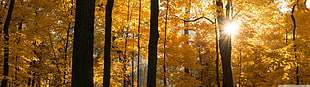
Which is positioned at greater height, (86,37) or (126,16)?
(126,16)

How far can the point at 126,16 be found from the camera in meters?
15.7

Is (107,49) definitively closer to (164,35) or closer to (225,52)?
(164,35)

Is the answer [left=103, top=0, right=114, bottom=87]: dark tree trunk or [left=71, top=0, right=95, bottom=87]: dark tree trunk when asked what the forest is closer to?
[left=103, top=0, right=114, bottom=87]: dark tree trunk

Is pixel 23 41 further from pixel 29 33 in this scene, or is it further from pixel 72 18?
pixel 72 18

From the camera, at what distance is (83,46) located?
251 inches

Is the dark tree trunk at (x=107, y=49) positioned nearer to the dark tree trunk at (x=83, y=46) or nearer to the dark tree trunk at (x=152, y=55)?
the dark tree trunk at (x=152, y=55)

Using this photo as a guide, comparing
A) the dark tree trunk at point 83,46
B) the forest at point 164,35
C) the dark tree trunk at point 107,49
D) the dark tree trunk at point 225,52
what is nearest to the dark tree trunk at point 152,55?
the forest at point 164,35

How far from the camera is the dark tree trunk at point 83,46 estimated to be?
6297mm

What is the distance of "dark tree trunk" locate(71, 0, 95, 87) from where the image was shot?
20.7ft

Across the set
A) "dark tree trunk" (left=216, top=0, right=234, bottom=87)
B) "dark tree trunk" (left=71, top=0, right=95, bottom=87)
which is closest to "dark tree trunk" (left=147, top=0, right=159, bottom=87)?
"dark tree trunk" (left=216, top=0, right=234, bottom=87)

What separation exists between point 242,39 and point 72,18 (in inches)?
424

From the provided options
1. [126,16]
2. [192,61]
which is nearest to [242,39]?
[192,61]

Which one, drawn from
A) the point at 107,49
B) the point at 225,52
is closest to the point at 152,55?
the point at 107,49

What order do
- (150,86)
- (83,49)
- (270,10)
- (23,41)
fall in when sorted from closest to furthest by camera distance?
(83,49) → (150,86) → (23,41) → (270,10)
